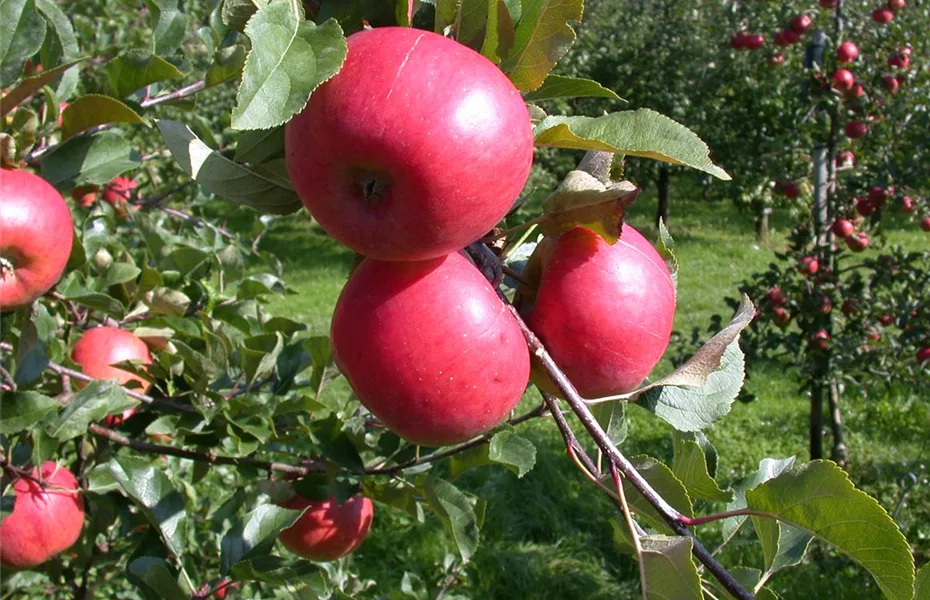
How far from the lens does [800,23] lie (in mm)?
3789

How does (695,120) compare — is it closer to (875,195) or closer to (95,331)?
(875,195)

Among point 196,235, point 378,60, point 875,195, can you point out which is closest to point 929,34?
point 875,195

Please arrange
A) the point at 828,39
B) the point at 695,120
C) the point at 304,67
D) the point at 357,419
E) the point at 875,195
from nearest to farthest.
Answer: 1. the point at 304,67
2. the point at 357,419
3. the point at 875,195
4. the point at 828,39
5. the point at 695,120

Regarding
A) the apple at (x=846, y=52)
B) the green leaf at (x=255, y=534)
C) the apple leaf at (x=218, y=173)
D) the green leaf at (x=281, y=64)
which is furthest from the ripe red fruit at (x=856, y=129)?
the green leaf at (x=281, y=64)

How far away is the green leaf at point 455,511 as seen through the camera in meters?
1.25

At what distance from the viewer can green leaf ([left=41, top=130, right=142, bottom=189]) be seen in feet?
4.43

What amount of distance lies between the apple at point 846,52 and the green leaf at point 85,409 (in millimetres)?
3210

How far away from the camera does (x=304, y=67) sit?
573 mm

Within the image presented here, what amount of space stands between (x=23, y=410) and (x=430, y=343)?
828 mm

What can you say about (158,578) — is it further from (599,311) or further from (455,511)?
(599,311)

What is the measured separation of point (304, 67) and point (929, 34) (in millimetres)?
3923

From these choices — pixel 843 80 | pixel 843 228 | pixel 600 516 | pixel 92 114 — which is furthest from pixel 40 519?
pixel 843 80

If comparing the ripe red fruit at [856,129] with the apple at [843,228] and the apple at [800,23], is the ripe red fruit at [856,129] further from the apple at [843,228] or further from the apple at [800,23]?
the apple at [800,23]

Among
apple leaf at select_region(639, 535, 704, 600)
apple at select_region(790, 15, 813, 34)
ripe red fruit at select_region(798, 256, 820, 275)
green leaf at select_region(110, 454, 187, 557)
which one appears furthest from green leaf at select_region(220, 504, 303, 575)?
apple at select_region(790, 15, 813, 34)
